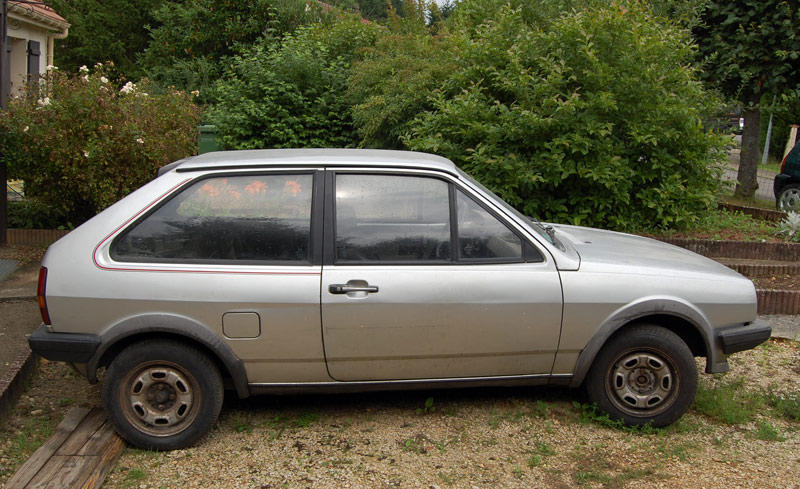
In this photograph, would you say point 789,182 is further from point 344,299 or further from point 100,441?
point 100,441

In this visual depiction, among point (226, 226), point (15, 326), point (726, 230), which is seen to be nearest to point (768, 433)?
point (226, 226)

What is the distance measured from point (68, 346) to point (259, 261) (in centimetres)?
117

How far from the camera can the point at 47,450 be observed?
4.11 m

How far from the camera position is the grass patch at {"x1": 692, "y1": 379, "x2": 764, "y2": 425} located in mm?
4836

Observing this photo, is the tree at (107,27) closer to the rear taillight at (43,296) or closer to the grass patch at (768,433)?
the rear taillight at (43,296)

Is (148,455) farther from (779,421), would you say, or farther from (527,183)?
(527,183)

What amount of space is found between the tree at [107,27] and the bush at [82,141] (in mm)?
16899

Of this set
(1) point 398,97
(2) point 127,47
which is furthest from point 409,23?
(2) point 127,47

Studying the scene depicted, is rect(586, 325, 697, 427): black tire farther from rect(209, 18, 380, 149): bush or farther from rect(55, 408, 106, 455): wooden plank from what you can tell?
rect(209, 18, 380, 149): bush

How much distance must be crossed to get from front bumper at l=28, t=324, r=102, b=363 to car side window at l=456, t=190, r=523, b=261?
7.23ft

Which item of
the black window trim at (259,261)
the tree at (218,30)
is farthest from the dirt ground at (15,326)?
the tree at (218,30)

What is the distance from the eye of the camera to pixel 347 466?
4148 mm

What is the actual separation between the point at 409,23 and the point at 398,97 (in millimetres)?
2982

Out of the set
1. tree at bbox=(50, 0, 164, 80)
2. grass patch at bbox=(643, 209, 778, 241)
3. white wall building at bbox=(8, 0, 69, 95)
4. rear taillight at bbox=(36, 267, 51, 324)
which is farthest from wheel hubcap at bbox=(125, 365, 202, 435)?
tree at bbox=(50, 0, 164, 80)
